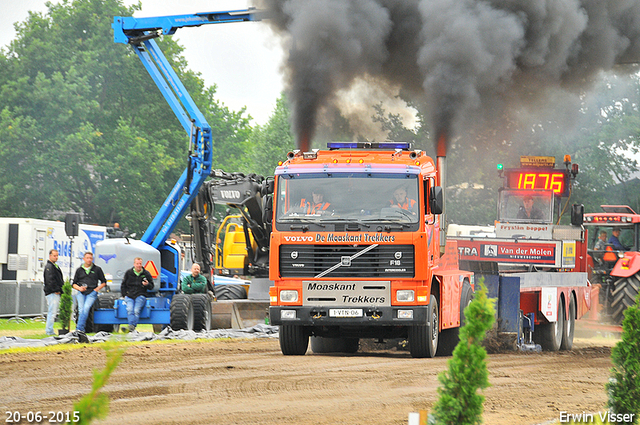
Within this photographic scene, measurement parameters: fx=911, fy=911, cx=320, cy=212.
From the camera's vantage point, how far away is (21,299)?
2689 cm

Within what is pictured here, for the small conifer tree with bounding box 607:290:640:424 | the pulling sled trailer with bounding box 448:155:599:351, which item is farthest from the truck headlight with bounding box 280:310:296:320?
the small conifer tree with bounding box 607:290:640:424

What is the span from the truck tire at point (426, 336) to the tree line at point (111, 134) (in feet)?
106

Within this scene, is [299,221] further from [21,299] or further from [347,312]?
[21,299]

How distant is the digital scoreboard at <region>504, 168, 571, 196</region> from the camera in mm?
20922

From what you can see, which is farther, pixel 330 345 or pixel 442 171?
pixel 442 171

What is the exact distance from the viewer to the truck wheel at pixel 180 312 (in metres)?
18.8

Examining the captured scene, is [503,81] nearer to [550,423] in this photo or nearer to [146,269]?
[146,269]

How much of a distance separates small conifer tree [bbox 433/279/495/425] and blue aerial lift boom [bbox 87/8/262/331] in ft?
43.7

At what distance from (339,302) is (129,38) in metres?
10.6

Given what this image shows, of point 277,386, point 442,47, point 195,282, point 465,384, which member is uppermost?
point 442,47

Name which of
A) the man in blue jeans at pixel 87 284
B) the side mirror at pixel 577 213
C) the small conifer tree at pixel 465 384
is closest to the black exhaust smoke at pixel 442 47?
the side mirror at pixel 577 213

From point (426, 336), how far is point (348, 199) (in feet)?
7.92

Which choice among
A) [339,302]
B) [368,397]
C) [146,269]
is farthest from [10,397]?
[146,269]

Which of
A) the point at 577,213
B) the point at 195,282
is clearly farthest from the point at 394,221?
the point at 195,282
